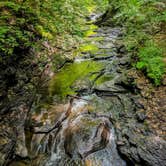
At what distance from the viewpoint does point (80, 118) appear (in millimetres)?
6398

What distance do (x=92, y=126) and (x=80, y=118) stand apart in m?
0.49

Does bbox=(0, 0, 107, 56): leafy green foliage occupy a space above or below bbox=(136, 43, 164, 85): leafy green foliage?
above

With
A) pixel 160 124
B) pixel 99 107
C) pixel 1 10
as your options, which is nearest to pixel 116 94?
pixel 99 107

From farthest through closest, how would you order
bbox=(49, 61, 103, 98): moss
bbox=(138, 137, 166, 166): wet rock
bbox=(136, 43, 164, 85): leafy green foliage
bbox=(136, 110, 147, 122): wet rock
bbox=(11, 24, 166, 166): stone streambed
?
bbox=(49, 61, 103, 98): moss, bbox=(136, 43, 164, 85): leafy green foliage, bbox=(136, 110, 147, 122): wet rock, bbox=(11, 24, 166, 166): stone streambed, bbox=(138, 137, 166, 166): wet rock

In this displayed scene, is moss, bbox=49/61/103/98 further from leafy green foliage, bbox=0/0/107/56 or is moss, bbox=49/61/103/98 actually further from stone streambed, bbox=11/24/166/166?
leafy green foliage, bbox=0/0/107/56

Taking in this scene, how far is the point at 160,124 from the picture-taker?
18.7 feet

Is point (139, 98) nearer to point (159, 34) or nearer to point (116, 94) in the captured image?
point (116, 94)

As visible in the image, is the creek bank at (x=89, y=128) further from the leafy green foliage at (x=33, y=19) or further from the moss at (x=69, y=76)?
the leafy green foliage at (x=33, y=19)

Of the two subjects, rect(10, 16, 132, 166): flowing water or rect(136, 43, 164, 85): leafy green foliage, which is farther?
rect(136, 43, 164, 85): leafy green foliage

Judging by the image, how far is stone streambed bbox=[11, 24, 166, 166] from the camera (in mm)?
5281

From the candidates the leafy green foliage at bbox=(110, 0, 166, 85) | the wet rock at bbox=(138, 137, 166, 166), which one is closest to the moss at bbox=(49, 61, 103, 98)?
the leafy green foliage at bbox=(110, 0, 166, 85)

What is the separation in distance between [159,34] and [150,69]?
2.55 meters

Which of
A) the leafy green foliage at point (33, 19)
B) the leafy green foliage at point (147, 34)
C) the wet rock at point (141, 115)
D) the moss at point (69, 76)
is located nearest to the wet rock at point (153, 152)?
the wet rock at point (141, 115)

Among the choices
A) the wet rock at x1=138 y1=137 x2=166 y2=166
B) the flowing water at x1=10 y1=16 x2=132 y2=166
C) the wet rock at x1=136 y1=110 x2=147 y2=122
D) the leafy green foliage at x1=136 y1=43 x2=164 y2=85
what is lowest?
the flowing water at x1=10 y1=16 x2=132 y2=166
